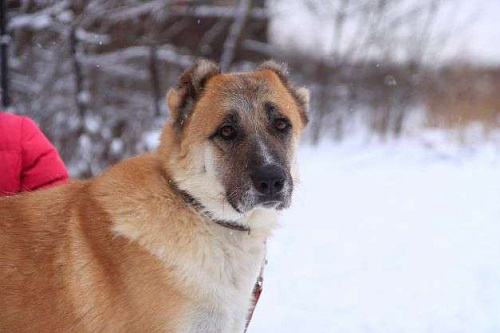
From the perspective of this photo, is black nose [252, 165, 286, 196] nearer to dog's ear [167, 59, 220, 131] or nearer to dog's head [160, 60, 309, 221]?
dog's head [160, 60, 309, 221]

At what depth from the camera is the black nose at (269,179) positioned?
2.39 meters

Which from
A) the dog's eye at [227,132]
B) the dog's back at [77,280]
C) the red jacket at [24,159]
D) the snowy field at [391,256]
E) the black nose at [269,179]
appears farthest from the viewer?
the snowy field at [391,256]

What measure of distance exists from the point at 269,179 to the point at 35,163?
1.87 meters

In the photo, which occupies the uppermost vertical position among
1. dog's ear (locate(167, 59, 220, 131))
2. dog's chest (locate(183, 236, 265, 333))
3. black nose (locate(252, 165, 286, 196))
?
dog's ear (locate(167, 59, 220, 131))

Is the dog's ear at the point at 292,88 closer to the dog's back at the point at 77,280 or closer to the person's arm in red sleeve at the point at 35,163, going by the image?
the dog's back at the point at 77,280

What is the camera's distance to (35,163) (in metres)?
3.38

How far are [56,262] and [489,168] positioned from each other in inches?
365

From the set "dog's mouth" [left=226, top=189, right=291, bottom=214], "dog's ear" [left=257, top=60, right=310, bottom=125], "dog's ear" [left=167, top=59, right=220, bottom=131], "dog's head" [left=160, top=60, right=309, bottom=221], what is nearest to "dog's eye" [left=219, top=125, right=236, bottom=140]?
"dog's head" [left=160, top=60, right=309, bottom=221]

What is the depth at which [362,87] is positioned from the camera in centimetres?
1560

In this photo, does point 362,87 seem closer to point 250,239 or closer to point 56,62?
point 56,62

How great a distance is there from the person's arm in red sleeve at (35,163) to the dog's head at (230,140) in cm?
118

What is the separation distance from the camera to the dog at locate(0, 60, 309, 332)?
87.1 inches

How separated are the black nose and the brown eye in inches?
14.6

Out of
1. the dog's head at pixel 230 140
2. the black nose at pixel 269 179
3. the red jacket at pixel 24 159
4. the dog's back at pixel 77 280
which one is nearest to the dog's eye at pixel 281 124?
the dog's head at pixel 230 140
